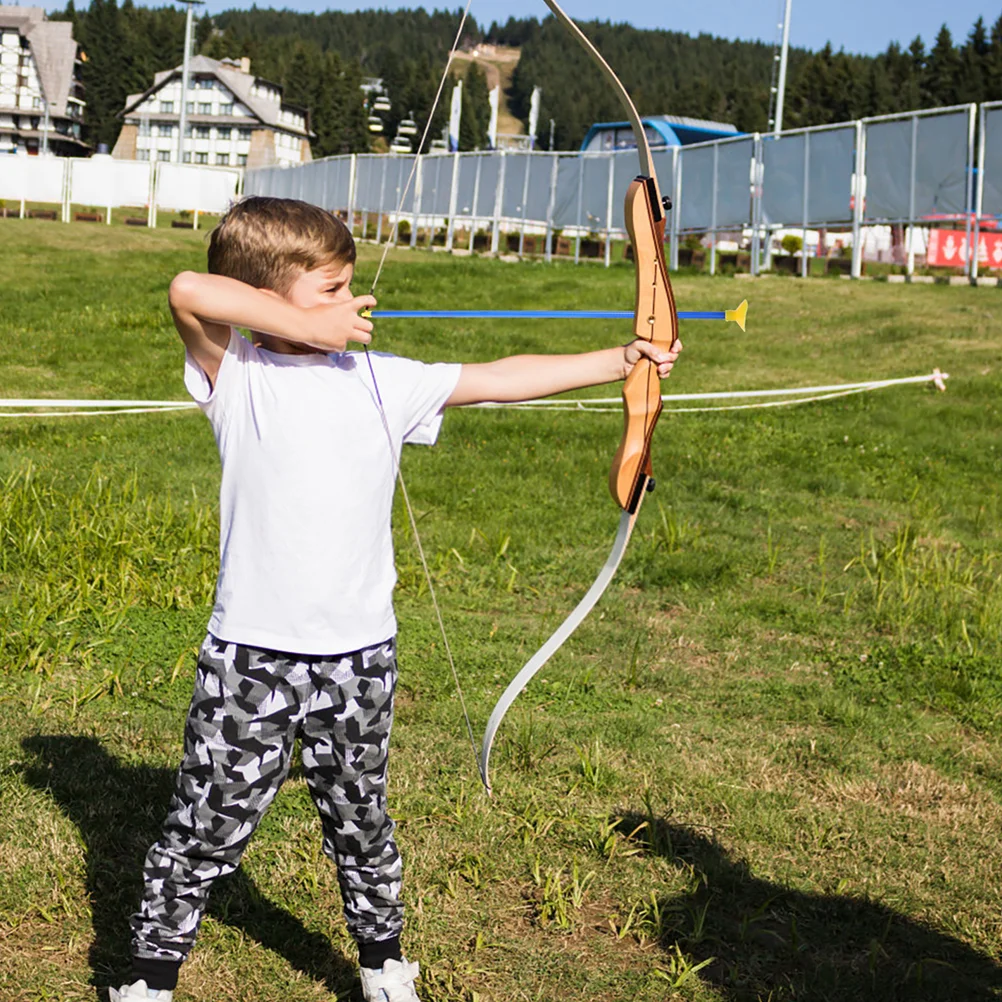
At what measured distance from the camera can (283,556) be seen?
7.83 feet

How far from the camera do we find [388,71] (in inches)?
3696

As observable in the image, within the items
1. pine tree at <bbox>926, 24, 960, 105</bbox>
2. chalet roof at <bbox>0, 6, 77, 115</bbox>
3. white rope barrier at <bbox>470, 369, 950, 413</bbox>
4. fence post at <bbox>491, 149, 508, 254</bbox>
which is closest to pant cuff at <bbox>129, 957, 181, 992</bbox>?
white rope barrier at <bbox>470, 369, 950, 413</bbox>

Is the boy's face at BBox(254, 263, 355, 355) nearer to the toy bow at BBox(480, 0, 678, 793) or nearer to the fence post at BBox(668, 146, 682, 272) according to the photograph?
the toy bow at BBox(480, 0, 678, 793)

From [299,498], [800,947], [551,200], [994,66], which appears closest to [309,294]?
[299,498]

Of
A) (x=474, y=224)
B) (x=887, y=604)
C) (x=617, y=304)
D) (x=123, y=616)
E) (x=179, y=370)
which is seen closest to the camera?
(x=123, y=616)

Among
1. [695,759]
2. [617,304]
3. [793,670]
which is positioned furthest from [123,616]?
[617,304]

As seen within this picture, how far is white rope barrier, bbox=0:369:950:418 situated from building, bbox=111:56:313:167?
75.8m

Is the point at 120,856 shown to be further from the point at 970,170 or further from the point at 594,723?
Answer: the point at 970,170

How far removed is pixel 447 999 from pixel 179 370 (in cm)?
859

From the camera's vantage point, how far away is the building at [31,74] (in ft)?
283

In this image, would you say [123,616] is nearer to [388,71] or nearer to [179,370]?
[179,370]

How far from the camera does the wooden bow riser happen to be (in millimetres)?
2604

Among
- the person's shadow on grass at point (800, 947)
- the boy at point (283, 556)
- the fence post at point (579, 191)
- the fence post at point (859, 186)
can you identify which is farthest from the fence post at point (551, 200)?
the boy at point (283, 556)

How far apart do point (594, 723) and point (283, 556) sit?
2115 millimetres
